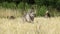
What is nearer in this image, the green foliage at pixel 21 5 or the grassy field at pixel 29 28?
the grassy field at pixel 29 28

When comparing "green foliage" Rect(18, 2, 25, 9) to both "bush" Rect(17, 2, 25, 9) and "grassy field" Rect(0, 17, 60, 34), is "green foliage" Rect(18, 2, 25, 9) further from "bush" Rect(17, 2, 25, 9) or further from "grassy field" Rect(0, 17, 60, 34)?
"grassy field" Rect(0, 17, 60, 34)

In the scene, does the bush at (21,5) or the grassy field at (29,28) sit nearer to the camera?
the grassy field at (29,28)

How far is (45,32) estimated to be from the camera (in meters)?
8.41

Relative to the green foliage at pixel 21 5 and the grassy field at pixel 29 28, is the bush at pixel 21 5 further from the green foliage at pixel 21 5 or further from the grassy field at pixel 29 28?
the grassy field at pixel 29 28

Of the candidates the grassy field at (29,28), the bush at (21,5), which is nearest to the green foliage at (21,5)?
the bush at (21,5)

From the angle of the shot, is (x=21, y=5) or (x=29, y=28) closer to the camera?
(x=29, y=28)

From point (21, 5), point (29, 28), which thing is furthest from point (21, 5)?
point (29, 28)

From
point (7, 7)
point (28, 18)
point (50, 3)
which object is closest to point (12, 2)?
point (7, 7)

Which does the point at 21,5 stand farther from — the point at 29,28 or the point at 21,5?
the point at 29,28

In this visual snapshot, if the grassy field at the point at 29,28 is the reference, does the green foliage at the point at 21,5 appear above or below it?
below

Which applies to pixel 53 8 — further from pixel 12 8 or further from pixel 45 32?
pixel 45 32

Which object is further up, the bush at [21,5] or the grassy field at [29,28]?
the grassy field at [29,28]

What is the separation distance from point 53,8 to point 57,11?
3.51 feet

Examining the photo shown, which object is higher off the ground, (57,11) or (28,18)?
(28,18)
